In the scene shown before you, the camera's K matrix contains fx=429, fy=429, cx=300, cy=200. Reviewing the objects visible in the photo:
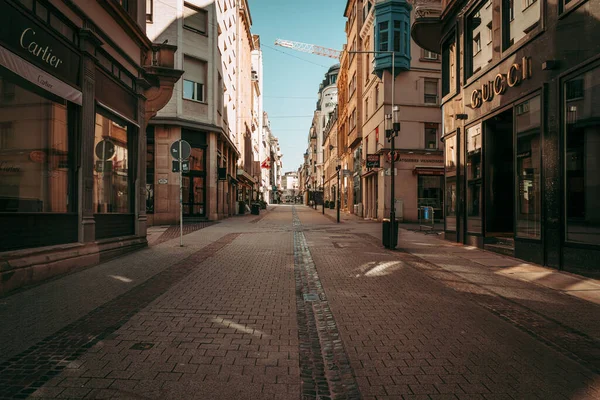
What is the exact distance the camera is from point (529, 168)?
1003cm

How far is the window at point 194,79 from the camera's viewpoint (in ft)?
79.9

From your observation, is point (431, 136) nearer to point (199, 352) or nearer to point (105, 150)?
point (105, 150)

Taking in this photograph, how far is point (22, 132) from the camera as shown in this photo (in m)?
7.30

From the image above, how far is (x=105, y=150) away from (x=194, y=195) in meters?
14.8

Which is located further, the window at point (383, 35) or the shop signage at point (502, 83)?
the window at point (383, 35)

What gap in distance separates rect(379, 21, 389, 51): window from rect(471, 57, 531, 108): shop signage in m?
15.0

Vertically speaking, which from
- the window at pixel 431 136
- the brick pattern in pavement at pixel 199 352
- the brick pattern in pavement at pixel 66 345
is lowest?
the brick pattern in pavement at pixel 199 352

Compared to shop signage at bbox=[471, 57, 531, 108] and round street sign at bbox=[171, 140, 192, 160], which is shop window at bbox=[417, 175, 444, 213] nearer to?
shop signage at bbox=[471, 57, 531, 108]

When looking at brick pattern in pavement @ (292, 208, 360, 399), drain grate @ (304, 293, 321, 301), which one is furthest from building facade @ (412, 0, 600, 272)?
brick pattern in pavement @ (292, 208, 360, 399)

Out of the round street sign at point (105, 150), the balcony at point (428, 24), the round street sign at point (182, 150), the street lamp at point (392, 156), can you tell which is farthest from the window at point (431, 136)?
the round street sign at point (105, 150)

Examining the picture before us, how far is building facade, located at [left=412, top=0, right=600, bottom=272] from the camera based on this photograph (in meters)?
7.95

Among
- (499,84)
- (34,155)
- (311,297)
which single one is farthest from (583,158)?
(34,155)

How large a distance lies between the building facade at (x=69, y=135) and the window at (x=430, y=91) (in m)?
19.2

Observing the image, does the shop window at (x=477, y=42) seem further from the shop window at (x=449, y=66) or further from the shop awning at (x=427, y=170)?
the shop awning at (x=427, y=170)
